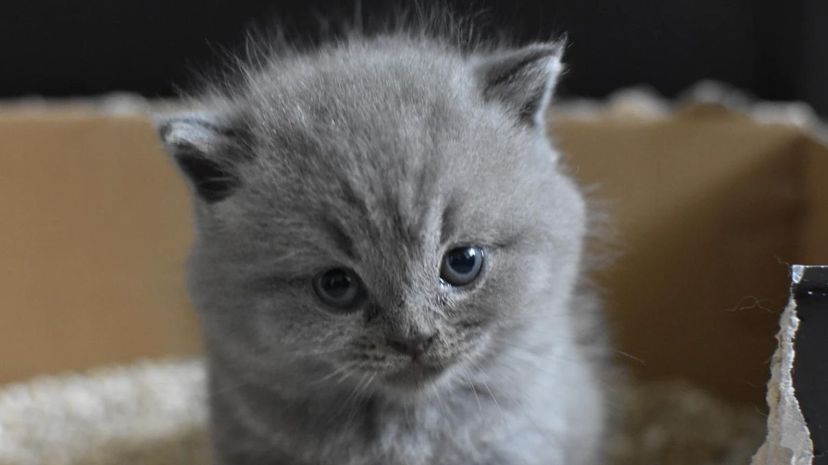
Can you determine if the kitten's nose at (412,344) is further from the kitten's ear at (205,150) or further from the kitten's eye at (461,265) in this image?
the kitten's ear at (205,150)

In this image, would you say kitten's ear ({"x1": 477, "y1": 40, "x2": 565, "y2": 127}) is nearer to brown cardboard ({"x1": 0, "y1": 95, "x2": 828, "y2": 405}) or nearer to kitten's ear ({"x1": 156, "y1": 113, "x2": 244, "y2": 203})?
kitten's ear ({"x1": 156, "y1": 113, "x2": 244, "y2": 203})

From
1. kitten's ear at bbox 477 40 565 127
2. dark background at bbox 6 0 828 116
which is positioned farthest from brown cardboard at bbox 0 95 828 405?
kitten's ear at bbox 477 40 565 127

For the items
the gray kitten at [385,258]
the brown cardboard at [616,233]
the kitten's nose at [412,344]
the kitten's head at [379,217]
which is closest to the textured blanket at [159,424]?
the brown cardboard at [616,233]

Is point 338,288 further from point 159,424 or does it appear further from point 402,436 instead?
point 159,424

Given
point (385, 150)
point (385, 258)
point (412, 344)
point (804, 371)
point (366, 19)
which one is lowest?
point (804, 371)

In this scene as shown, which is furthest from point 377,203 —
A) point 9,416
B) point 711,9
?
point 711,9

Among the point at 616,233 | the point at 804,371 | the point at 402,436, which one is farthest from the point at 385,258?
the point at 616,233

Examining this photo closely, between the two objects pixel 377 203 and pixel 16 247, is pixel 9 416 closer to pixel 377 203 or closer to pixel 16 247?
pixel 16 247
